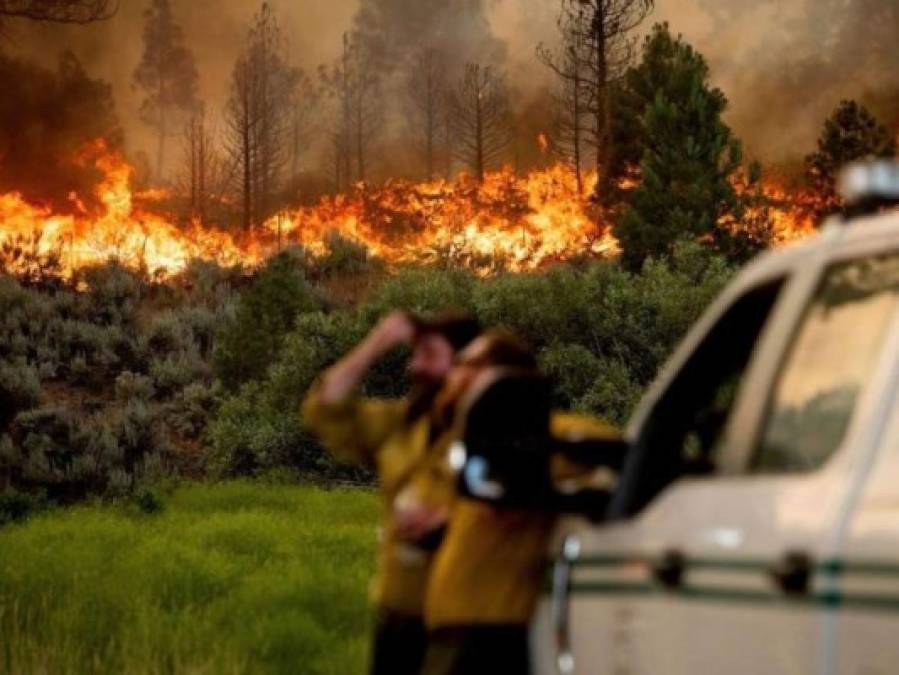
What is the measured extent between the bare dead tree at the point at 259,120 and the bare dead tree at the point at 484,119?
669 cm

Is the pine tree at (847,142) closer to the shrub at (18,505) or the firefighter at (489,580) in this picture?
the shrub at (18,505)

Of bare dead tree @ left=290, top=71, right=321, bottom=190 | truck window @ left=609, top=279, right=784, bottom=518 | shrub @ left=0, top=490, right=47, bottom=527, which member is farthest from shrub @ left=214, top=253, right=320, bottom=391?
bare dead tree @ left=290, top=71, right=321, bottom=190

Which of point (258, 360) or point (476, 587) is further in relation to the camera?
point (258, 360)

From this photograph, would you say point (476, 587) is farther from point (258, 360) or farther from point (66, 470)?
point (258, 360)

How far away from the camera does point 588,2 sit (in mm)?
56438

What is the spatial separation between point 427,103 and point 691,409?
257 ft

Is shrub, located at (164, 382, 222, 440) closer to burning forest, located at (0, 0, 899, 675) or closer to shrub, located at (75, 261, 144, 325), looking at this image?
burning forest, located at (0, 0, 899, 675)

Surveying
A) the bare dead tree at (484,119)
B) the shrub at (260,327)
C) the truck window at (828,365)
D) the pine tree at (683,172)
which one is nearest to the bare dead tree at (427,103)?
the bare dead tree at (484,119)

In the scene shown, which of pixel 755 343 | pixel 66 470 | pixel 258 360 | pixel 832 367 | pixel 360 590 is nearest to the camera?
pixel 832 367

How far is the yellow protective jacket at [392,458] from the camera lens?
16.3 feet

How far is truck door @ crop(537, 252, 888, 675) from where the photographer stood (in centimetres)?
301

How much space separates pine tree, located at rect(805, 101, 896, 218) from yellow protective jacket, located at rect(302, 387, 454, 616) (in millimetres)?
42707

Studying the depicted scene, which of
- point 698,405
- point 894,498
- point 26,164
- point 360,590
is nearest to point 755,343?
point 698,405

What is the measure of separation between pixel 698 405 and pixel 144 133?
3385 inches
